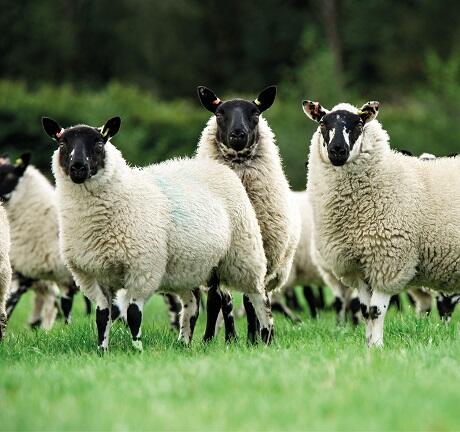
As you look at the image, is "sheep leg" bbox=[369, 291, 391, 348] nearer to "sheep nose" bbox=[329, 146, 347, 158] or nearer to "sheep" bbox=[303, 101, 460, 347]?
"sheep" bbox=[303, 101, 460, 347]

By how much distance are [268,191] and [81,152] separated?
2171 mm

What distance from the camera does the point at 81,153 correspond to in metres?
7.80

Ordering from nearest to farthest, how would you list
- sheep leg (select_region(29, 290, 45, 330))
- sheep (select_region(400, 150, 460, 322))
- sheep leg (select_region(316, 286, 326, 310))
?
sheep (select_region(400, 150, 460, 322)), sheep leg (select_region(29, 290, 45, 330)), sheep leg (select_region(316, 286, 326, 310))

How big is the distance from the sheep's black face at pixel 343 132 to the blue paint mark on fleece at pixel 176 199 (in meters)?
1.32

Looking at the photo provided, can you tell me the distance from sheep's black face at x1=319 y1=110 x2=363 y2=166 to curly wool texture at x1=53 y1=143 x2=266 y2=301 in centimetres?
97

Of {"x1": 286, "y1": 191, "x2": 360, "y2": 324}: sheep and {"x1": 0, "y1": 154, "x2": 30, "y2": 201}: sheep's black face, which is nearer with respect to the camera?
{"x1": 0, "y1": 154, "x2": 30, "y2": 201}: sheep's black face

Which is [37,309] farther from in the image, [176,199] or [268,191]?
[176,199]

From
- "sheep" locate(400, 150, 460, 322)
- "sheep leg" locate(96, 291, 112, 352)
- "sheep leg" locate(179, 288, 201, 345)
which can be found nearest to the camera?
"sheep leg" locate(96, 291, 112, 352)

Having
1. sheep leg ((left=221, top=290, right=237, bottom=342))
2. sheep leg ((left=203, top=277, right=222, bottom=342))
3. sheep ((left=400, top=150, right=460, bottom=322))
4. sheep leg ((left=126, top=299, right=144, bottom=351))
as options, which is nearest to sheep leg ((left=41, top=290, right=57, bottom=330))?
sheep leg ((left=221, top=290, right=237, bottom=342))

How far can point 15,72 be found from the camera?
37656 millimetres

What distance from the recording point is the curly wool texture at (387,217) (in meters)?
8.02

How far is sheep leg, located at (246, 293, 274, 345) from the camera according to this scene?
8852 mm

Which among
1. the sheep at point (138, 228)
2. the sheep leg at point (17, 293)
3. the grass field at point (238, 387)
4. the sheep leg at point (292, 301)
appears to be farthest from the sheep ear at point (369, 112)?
the sheep leg at point (292, 301)

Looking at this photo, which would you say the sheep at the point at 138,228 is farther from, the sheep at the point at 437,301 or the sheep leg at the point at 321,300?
the sheep leg at the point at 321,300
